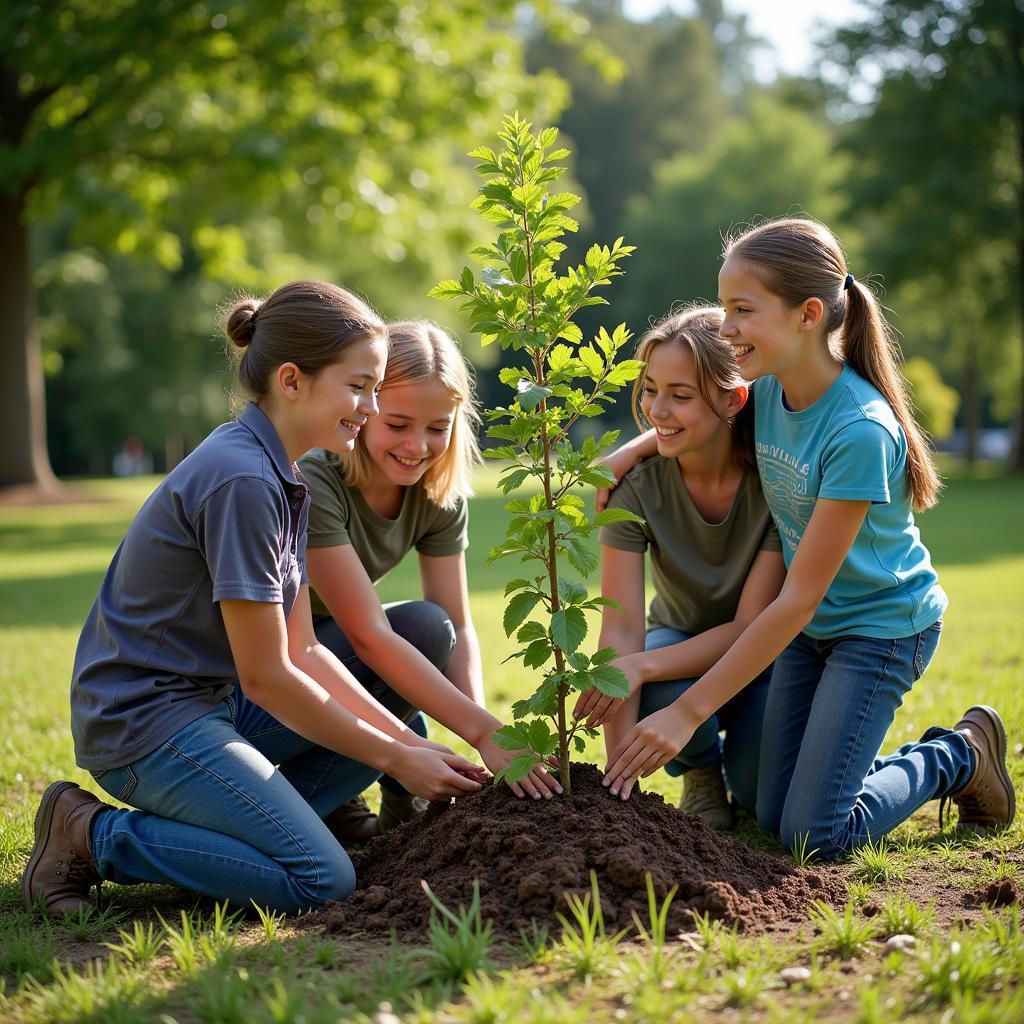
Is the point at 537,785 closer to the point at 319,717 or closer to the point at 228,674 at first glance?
the point at 319,717

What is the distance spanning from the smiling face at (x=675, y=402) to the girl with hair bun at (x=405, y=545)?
2.18 feet

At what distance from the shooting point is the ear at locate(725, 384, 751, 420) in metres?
4.19

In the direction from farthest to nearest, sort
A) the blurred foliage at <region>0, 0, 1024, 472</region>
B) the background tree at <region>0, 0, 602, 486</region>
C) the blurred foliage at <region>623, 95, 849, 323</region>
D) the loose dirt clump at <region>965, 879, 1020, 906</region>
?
the blurred foliage at <region>623, 95, 849, 323</region>, the blurred foliage at <region>0, 0, 1024, 472</region>, the background tree at <region>0, 0, 602, 486</region>, the loose dirt clump at <region>965, 879, 1020, 906</region>

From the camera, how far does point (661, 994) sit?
8.39ft

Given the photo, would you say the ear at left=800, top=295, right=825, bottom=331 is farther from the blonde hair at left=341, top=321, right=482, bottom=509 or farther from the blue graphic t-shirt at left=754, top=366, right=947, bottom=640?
the blonde hair at left=341, top=321, right=482, bottom=509

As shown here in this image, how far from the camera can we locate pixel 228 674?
141 inches

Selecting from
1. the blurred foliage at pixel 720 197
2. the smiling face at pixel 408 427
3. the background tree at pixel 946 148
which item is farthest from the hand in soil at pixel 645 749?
the blurred foliage at pixel 720 197

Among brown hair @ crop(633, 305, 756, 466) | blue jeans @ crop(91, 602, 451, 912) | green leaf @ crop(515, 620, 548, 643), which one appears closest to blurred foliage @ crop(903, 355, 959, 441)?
brown hair @ crop(633, 305, 756, 466)

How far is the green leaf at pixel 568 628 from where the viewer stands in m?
3.37

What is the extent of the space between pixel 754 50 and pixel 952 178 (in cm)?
6516

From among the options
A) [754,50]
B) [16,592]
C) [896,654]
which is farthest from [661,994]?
[754,50]

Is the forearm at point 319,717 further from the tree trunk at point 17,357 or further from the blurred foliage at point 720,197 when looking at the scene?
the blurred foliage at point 720,197

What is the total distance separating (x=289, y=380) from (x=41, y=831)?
1.57 m

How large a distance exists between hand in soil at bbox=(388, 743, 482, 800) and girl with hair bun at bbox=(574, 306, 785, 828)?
62 cm
